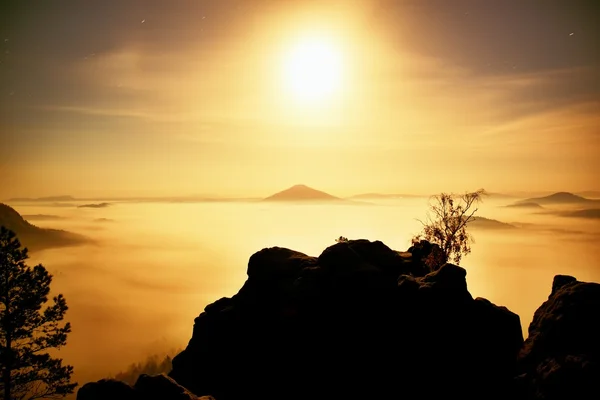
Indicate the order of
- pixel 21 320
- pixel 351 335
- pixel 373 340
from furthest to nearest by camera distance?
pixel 21 320, pixel 351 335, pixel 373 340

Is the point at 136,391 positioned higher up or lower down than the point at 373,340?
higher up

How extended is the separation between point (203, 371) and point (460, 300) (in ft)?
79.7

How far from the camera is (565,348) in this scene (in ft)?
72.5

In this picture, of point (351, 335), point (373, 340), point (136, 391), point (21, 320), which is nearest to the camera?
point (136, 391)

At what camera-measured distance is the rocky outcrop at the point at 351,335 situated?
1048 inches

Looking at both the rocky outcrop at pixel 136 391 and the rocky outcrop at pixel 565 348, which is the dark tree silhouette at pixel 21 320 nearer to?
the rocky outcrop at pixel 136 391

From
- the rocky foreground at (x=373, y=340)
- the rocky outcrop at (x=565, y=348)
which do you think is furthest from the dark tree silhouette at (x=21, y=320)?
the rocky outcrop at (x=565, y=348)

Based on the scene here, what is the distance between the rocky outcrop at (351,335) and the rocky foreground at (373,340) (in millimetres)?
83

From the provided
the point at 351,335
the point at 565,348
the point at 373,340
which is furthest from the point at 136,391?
the point at 565,348

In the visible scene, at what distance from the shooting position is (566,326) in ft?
74.8

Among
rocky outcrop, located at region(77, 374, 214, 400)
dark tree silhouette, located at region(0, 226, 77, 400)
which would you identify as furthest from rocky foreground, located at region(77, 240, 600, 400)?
dark tree silhouette, located at region(0, 226, 77, 400)

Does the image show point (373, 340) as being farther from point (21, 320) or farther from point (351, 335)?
point (21, 320)

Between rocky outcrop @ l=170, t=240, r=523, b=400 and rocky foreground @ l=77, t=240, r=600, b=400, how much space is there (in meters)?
0.08

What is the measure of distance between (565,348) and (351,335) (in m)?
14.7
